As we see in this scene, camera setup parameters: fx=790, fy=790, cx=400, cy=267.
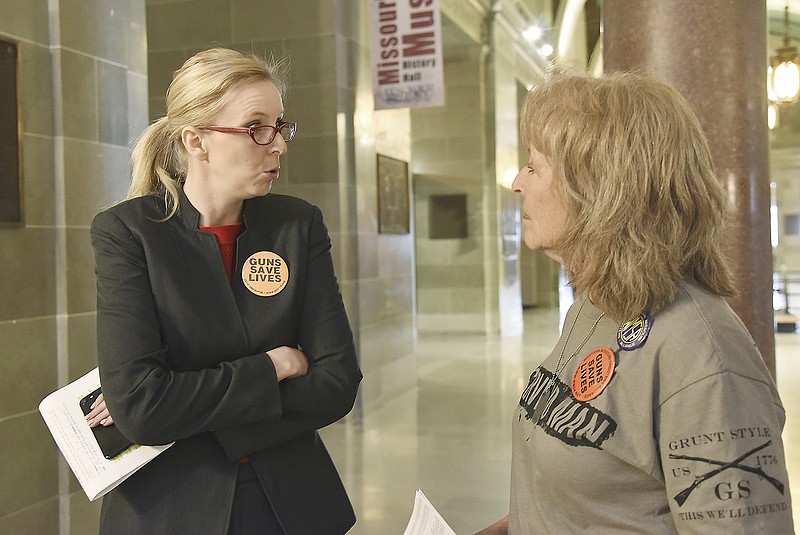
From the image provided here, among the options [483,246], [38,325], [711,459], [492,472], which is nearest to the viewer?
[711,459]

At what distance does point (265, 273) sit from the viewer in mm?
1999

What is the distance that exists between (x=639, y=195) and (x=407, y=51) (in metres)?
6.42

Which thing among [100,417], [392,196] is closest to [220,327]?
[100,417]

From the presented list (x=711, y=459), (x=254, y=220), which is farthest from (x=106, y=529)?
(x=711, y=459)

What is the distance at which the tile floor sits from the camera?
4.91 m

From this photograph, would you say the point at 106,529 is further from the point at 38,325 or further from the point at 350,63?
the point at 350,63

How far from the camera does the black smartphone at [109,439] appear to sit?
6.17 feet

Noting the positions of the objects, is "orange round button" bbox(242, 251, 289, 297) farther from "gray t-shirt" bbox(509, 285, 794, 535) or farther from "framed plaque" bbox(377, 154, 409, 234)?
"framed plaque" bbox(377, 154, 409, 234)

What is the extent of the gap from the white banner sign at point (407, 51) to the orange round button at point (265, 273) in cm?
547

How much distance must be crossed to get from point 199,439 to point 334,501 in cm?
38

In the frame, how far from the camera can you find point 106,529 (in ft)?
6.24

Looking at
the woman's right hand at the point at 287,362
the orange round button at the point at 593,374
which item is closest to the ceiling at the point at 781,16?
the woman's right hand at the point at 287,362

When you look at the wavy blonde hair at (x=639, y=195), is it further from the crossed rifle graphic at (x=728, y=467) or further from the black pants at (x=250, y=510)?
the black pants at (x=250, y=510)

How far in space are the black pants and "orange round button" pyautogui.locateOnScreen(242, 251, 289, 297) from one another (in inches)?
17.0
